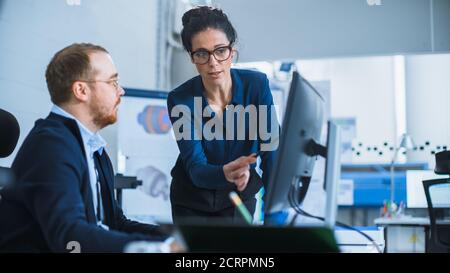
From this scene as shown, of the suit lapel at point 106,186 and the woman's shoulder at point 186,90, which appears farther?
the woman's shoulder at point 186,90

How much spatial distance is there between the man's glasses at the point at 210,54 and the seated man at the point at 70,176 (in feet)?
0.83

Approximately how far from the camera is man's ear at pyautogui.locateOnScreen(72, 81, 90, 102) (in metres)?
1.50

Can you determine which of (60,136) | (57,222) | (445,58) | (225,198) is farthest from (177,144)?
(445,58)

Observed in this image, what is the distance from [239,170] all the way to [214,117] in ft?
0.76

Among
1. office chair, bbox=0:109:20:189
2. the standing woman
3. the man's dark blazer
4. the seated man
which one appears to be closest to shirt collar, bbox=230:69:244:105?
the standing woman

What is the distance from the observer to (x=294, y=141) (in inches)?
48.2

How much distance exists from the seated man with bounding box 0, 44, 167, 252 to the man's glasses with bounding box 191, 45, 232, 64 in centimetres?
25

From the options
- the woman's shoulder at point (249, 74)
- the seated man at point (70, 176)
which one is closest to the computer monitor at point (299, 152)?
the seated man at point (70, 176)

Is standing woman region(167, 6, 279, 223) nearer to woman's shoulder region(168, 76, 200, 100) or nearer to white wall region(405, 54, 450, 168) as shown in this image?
woman's shoulder region(168, 76, 200, 100)

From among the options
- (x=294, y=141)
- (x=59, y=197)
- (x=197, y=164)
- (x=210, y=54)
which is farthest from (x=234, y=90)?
(x=59, y=197)

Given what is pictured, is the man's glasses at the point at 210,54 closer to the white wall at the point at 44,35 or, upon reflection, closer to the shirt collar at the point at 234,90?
the shirt collar at the point at 234,90

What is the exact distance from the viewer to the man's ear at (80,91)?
1.50 metres

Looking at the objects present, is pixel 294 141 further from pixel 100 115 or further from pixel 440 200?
pixel 440 200

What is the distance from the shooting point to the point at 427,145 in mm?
2109
